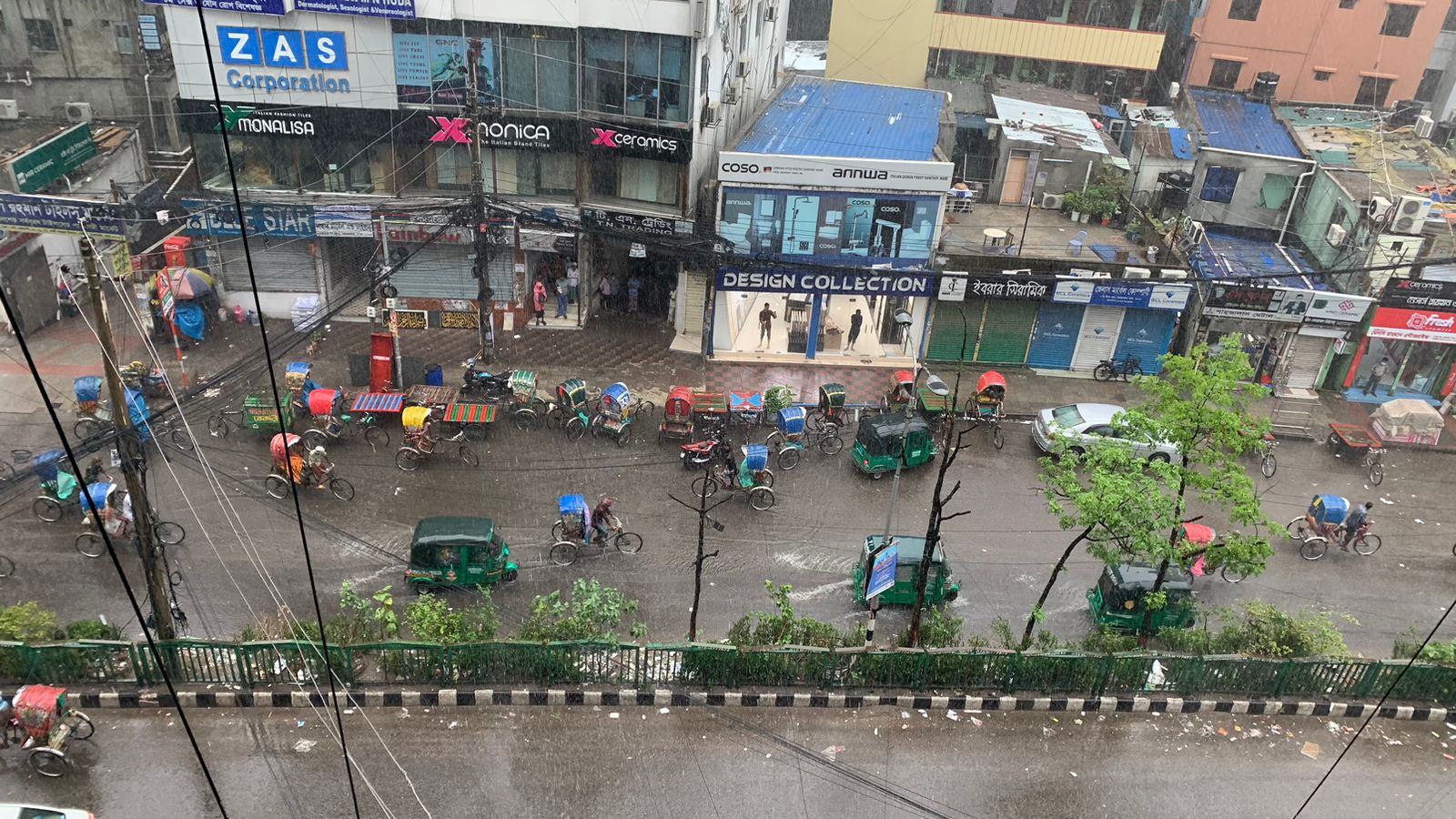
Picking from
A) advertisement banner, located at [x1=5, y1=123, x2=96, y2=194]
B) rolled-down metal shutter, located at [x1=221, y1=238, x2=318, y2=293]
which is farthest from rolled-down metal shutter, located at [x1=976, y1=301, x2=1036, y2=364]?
advertisement banner, located at [x1=5, y1=123, x2=96, y2=194]

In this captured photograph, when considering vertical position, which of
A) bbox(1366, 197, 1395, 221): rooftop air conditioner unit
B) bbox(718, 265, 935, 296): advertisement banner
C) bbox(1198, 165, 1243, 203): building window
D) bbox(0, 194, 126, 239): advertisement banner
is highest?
bbox(1366, 197, 1395, 221): rooftop air conditioner unit

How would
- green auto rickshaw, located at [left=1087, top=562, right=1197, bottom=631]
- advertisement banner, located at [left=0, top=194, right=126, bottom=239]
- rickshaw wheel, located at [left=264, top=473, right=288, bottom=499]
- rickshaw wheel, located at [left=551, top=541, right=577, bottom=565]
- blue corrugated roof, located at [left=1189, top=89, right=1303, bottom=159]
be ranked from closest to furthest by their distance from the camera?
Answer: 1. green auto rickshaw, located at [left=1087, top=562, right=1197, bottom=631]
2. rickshaw wheel, located at [left=551, top=541, right=577, bottom=565]
3. rickshaw wheel, located at [left=264, top=473, right=288, bottom=499]
4. advertisement banner, located at [left=0, top=194, right=126, bottom=239]
5. blue corrugated roof, located at [left=1189, top=89, right=1303, bottom=159]

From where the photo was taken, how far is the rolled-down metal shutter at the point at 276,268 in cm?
2797

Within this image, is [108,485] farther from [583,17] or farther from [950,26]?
[950,26]

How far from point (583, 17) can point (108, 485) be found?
49.5 feet

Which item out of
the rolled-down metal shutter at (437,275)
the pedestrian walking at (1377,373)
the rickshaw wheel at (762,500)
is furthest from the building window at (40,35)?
the pedestrian walking at (1377,373)

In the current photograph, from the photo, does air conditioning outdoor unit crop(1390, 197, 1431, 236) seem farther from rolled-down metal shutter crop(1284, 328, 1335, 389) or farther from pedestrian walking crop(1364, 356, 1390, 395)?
pedestrian walking crop(1364, 356, 1390, 395)

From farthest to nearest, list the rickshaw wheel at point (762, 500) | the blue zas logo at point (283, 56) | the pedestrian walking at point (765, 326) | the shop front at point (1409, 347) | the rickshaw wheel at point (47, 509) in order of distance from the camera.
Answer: the pedestrian walking at point (765, 326) → the shop front at point (1409, 347) → the blue zas logo at point (283, 56) → the rickshaw wheel at point (762, 500) → the rickshaw wheel at point (47, 509)

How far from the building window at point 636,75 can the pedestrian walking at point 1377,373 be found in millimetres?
20388

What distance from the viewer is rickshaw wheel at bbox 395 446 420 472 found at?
22328 mm

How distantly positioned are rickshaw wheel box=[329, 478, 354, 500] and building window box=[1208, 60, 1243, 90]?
3537cm

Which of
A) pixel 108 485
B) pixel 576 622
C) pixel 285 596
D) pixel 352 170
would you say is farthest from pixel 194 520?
pixel 352 170

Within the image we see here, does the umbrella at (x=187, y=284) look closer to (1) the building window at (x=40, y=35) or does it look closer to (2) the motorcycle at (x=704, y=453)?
(1) the building window at (x=40, y=35)

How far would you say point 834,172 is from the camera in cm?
2639
